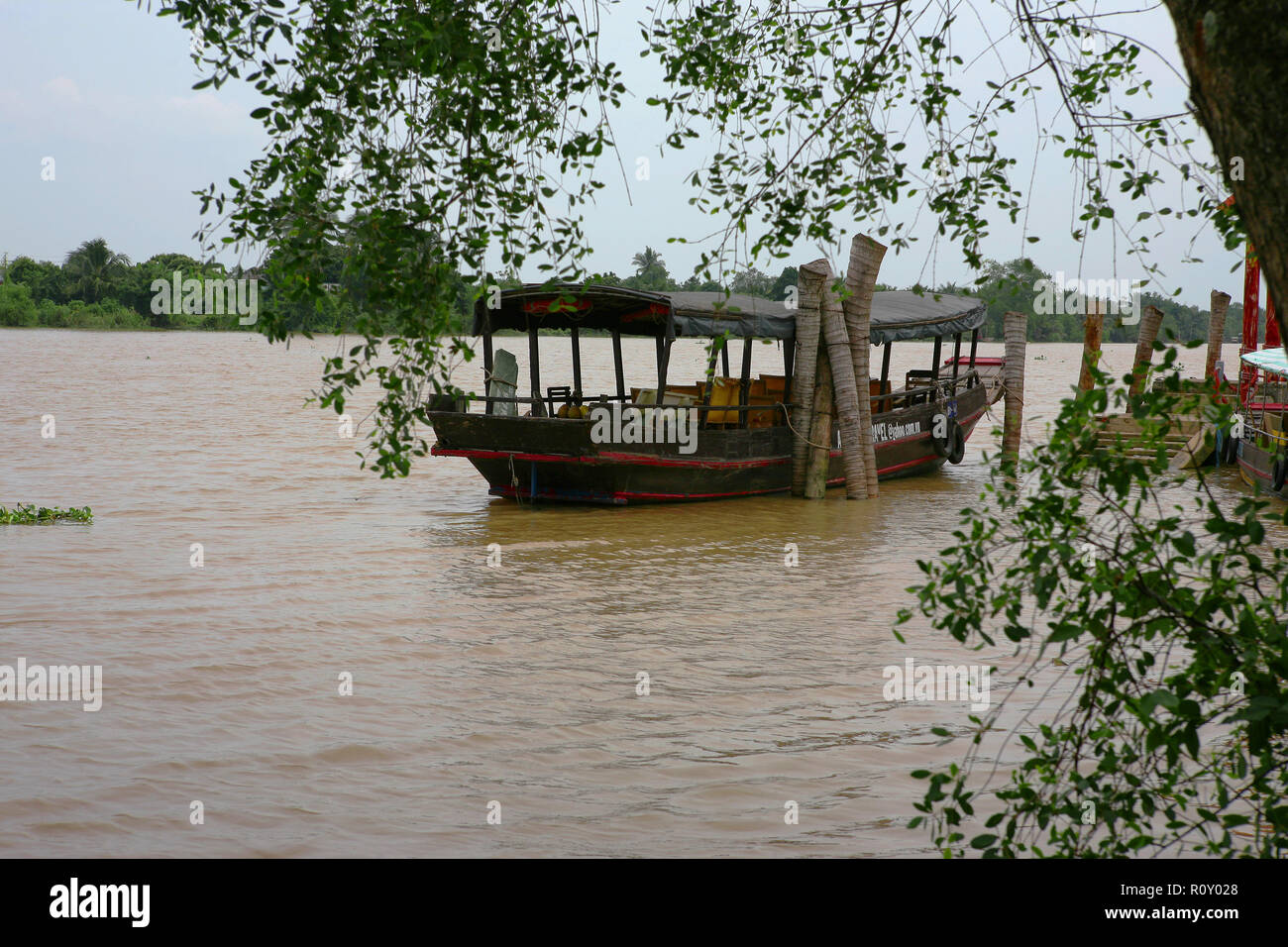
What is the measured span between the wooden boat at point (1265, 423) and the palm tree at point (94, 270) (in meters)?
84.4

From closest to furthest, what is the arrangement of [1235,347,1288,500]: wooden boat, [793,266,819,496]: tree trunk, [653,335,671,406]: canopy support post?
[653,335,671,406]: canopy support post, [1235,347,1288,500]: wooden boat, [793,266,819,496]: tree trunk

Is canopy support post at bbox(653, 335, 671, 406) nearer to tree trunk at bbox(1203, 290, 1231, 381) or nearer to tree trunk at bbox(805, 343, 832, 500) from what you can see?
tree trunk at bbox(805, 343, 832, 500)

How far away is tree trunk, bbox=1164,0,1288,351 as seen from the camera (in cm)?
220

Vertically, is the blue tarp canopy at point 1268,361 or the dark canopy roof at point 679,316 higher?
the dark canopy roof at point 679,316

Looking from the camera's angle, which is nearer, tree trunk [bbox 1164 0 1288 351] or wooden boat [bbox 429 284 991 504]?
tree trunk [bbox 1164 0 1288 351]

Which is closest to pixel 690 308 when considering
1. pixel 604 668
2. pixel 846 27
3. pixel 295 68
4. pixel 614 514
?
pixel 614 514

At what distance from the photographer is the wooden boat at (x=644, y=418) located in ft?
45.4

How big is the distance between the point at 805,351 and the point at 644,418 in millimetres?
2553

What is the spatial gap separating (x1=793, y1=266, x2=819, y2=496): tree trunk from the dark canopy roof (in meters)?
0.19

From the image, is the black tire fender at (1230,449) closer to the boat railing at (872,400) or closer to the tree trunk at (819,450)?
the boat railing at (872,400)

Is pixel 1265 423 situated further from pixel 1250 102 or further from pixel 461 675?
pixel 1250 102

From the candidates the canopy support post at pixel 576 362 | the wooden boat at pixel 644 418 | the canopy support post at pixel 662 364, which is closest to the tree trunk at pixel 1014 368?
the wooden boat at pixel 644 418

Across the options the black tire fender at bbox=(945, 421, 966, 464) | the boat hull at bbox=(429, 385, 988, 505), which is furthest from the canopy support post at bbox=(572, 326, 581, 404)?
the black tire fender at bbox=(945, 421, 966, 464)

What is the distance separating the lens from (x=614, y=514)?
14.6m
